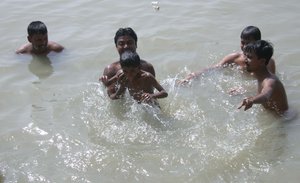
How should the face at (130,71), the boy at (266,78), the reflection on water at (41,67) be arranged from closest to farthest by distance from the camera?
the boy at (266,78), the face at (130,71), the reflection on water at (41,67)

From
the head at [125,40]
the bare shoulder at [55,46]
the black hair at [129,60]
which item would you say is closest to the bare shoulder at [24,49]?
the bare shoulder at [55,46]

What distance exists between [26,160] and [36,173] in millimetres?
276

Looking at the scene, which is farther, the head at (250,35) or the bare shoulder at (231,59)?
the bare shoulder at (231,59)

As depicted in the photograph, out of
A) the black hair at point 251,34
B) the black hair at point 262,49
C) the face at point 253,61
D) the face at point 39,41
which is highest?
the black hair at point 262,49

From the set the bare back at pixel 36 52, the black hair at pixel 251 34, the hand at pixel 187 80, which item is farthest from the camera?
the bare back at pixel 36 52

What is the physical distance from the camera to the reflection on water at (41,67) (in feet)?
21.6

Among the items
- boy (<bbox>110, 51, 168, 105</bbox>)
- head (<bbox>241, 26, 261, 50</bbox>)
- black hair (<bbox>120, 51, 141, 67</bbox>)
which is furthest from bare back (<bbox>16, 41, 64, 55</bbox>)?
head (<bbox>241, 26, 261, 50</bbox>)

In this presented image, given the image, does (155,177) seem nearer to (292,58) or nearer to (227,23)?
(292,58)

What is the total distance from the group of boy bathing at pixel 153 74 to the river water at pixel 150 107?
18cm

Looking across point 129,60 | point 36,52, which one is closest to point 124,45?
point 129,60

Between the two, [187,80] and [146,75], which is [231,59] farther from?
[146,75]

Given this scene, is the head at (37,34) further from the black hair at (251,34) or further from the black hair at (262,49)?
the black hair at (262,49)

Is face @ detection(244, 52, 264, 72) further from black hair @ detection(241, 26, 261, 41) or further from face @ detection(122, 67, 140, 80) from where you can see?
face @ detection(122, 67, 140, 80)

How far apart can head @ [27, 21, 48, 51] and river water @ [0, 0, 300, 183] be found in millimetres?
259
